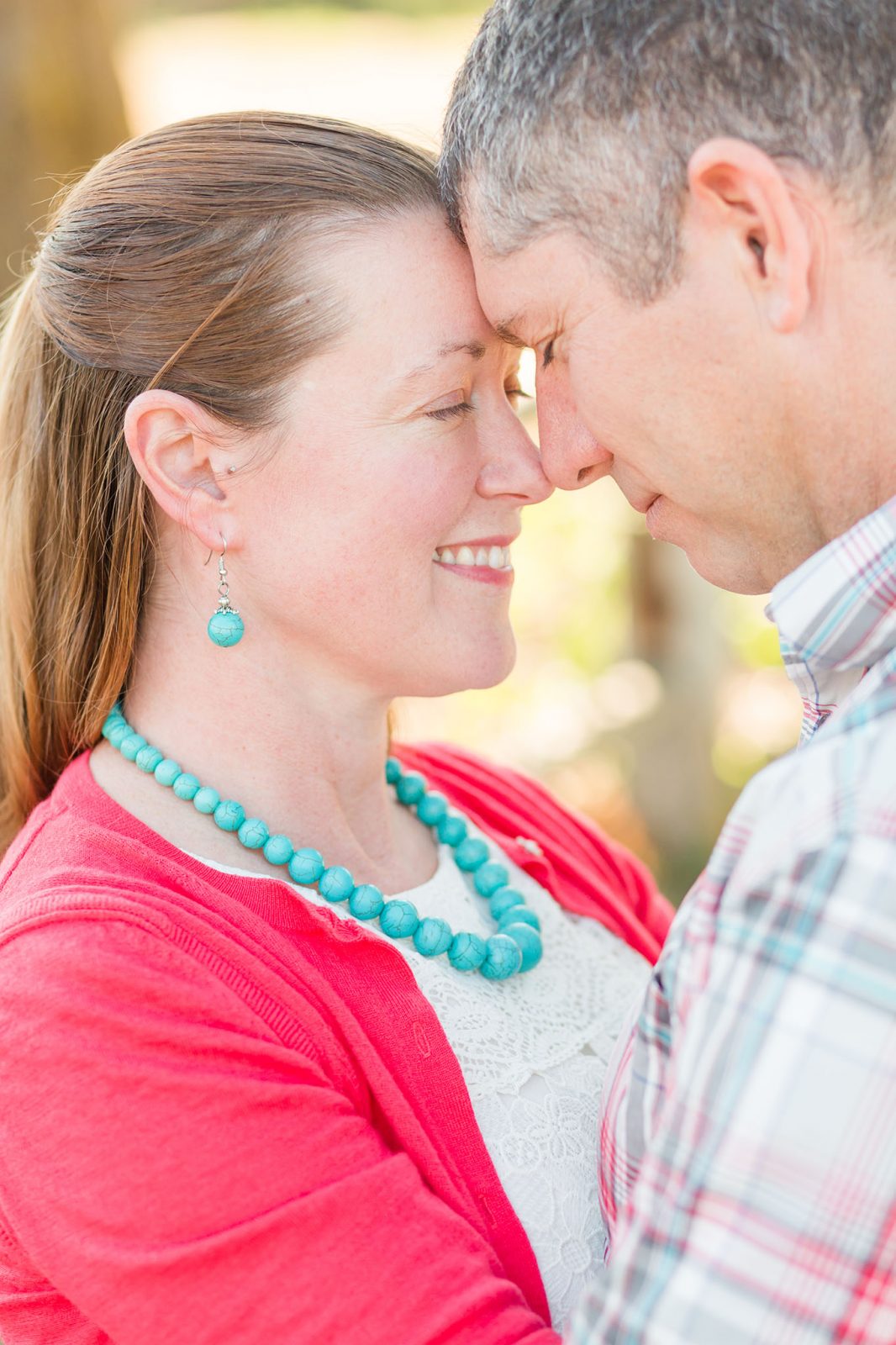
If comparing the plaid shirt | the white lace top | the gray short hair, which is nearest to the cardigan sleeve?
the white lace top

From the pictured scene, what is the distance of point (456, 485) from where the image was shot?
1.91 metres

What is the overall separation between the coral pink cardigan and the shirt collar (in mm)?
690

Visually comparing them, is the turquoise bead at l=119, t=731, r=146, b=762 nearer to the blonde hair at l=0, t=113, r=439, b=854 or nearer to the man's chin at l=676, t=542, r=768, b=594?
the blonde hair at l=0, t=113, r=439, b=854

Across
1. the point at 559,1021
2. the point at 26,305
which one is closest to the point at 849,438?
the point at 559,1021

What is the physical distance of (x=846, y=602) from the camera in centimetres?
132

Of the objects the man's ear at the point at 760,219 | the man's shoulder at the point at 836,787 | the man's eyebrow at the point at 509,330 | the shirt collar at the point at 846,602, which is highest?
the man's ear at the point at 760,219

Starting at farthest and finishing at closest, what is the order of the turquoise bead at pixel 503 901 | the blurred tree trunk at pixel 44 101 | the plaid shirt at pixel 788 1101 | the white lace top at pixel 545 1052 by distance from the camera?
the blurred tree trunk at pixel 44 101, the turquoise bead at pixel 503 901, the white lace top at pixel 545 1052, the plaid shirt at pixel 788 1101

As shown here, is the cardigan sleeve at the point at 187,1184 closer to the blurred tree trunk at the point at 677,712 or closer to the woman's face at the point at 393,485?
the woman's face at the point at 393,485

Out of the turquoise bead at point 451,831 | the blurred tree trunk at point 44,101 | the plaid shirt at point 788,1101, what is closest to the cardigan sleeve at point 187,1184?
the plaid shirt at point 788,1101

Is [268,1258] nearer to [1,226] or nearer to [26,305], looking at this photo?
[26,305]

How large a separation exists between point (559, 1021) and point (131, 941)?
0.68 meters

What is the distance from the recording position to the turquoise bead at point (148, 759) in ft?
6.07

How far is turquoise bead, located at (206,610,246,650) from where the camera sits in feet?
6.20

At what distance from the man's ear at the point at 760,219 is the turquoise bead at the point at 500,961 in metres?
Result: 0.94
